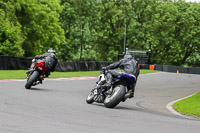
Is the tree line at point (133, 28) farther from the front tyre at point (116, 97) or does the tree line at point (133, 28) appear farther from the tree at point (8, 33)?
the front tyre at point (116, 97)

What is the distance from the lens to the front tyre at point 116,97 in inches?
393

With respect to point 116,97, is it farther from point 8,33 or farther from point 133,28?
point 133,28

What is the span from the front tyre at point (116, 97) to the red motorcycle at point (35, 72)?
5009 mm

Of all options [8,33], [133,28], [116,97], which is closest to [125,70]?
[116,97]

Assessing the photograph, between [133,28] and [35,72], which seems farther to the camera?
[133,28]

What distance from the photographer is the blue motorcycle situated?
1004cm

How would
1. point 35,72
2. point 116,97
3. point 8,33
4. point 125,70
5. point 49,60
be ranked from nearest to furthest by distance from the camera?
point 116,97, point 125,70, point 35,72, point 49,60, point 8,33

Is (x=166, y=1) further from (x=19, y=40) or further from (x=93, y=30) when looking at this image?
(x=19, y=40)

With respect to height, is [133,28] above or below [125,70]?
above

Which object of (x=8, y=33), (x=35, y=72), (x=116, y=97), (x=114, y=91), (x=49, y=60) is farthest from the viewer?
(x=8, y=33)

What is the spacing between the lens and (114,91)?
10.2 metres

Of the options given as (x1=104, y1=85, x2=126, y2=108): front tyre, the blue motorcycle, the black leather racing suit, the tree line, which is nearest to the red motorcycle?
the black leather racing suit

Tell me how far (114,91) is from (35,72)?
17.2 ft

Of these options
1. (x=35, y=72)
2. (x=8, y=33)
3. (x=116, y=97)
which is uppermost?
(x=8, y=33)
